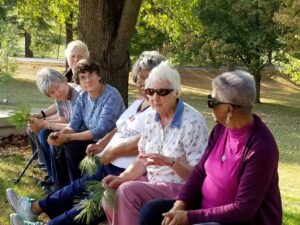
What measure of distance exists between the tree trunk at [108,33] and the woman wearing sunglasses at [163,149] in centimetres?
289

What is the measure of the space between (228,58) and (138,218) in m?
20.8

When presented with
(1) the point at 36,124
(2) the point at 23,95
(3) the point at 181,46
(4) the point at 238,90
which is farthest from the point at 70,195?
(3) the point at 181,46

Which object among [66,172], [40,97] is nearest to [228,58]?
[40,97]

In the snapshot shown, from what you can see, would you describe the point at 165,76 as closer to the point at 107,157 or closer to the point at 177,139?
the point at 177,139

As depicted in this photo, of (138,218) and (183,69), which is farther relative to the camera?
(183,69)

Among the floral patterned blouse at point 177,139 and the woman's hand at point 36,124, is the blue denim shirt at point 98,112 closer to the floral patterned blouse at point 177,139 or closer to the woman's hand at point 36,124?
the woman's hand at point 36,124

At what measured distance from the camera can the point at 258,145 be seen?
2.50 metres

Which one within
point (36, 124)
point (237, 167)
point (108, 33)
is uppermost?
point (108, 33)

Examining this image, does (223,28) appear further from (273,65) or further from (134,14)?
(134,14)

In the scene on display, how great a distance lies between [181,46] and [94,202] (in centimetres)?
2146

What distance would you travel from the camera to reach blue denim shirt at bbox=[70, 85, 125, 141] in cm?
427

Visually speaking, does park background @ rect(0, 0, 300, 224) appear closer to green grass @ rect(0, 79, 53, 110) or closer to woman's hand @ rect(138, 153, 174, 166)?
green grass @ rect(0, 79, 53, 110)

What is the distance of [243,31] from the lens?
74.7ft

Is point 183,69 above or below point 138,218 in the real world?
below
